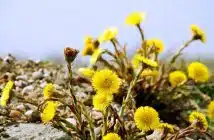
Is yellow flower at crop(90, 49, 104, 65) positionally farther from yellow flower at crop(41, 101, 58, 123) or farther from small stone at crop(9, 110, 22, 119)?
yellow flower at crop(41, 101, 58, 123)

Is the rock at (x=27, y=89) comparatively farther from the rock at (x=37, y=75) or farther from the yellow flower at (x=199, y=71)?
the yellow flower at (x=199, y=71)

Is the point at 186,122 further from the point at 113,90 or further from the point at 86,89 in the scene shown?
the point at 113,90

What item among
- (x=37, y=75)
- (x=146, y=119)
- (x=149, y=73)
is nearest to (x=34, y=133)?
(x=146, y=119)

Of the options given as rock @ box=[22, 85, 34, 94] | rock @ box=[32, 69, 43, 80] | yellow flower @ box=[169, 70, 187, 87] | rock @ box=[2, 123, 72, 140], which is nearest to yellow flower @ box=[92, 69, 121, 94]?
rock @ box=[2, 123, 72, 140]

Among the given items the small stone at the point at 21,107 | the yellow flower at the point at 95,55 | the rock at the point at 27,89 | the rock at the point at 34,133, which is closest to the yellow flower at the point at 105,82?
the rock at the point at 34,133

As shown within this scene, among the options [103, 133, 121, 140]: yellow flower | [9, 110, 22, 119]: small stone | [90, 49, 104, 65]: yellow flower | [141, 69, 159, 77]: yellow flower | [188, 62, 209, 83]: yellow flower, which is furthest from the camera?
[90, 49, 104, 65]: yellow flower
